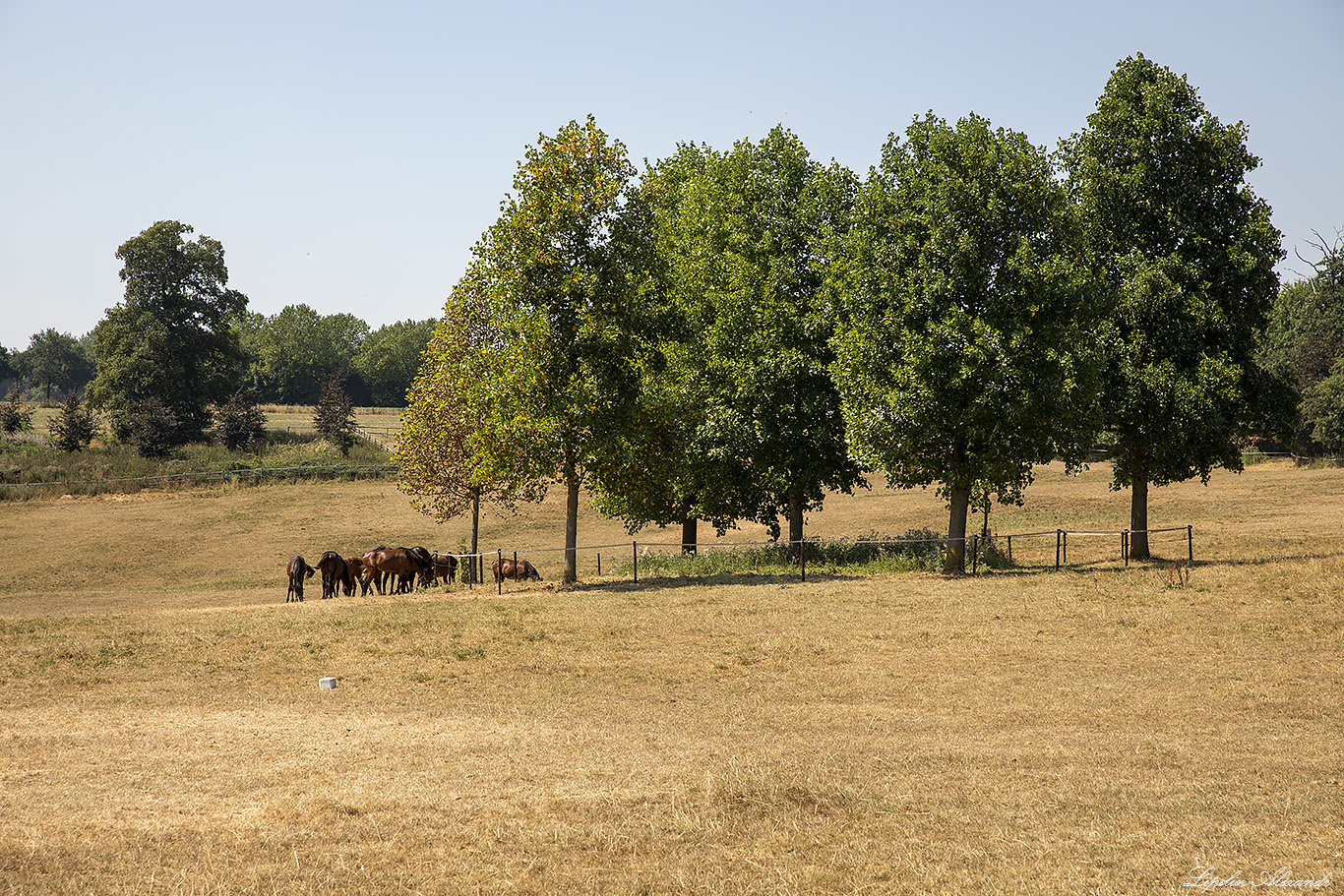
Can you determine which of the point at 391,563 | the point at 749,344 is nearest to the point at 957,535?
the point at 749,344

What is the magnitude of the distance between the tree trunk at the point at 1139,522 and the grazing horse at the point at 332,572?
25594 millimetres

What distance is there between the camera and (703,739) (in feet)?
39.9

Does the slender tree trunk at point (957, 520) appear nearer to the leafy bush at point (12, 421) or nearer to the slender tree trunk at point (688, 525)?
the slender tree trunk at point (688, 525)

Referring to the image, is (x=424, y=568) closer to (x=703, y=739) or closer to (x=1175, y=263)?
(x=703, y=739)

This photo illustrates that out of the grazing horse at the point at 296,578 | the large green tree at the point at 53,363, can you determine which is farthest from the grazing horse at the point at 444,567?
the large green tree at the point at 53,363

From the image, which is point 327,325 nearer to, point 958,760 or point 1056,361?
point 1056,361

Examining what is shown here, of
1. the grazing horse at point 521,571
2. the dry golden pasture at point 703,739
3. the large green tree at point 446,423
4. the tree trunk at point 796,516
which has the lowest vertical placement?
the grazing horse at point 521,571

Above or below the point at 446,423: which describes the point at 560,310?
above

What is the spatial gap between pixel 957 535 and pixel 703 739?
18589 mm

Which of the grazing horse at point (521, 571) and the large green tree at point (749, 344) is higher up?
the large green tree at point (749, 344)

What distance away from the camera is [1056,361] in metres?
25.5

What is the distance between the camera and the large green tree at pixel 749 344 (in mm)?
30750

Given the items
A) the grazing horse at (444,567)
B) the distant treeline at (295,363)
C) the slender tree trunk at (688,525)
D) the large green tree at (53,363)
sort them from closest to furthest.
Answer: the grazing horse at (444,567)
the slender tree trunk at (688,525)
the distant treeline at (295,363)
the large green tree at (53,363)

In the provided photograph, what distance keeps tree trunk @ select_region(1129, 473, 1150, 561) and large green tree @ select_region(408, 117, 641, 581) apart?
16179 mm
